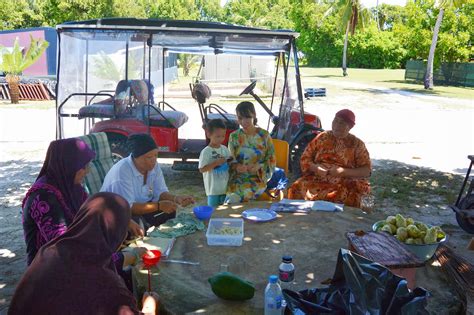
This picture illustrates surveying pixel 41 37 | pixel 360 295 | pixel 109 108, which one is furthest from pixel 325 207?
pixel 41 37

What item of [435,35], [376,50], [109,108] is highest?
[376,50]

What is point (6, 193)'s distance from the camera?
658 centimetres

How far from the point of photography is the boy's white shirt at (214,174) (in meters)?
4.51

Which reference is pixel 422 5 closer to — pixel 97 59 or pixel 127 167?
pixel 97 59

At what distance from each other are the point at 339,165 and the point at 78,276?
314 cm

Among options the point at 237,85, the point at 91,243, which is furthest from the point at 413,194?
the point at 237,85

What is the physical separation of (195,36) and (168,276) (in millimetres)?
4381

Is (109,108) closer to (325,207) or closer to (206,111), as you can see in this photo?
(206,111)

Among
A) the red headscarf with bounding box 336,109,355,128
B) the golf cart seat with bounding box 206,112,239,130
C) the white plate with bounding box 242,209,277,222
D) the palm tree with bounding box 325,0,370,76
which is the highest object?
the palm tree with bounding box 325,0,370,76

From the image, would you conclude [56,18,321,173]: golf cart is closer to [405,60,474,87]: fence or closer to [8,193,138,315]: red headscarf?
[8,193,138,315]: red headscarf

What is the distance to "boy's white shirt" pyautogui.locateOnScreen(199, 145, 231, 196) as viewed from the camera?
14.8 feet

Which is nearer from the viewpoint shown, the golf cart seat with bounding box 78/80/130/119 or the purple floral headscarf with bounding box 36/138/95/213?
the purple floral headscarf with bounding box 36/138/95/213

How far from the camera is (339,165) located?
4.47m

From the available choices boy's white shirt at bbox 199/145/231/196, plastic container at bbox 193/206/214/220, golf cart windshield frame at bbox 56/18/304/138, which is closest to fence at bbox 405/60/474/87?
golf cart windshield frame at bbox 56/18/304/138
